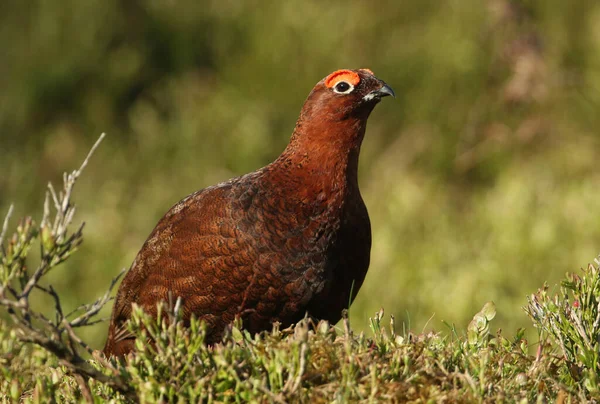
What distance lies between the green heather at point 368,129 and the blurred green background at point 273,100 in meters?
0.01

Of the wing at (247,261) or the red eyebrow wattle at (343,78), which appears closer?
the wing at (247,261)

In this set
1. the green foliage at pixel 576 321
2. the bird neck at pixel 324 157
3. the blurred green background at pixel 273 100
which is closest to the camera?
the green foliage at pixel 576 321

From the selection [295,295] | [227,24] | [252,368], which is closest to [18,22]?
[227,24]

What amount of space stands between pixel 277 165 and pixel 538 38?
3.77 meters

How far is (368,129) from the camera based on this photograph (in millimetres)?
7523

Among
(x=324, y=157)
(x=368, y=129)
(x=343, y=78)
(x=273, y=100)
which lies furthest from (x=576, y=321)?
(x=273, y=100)

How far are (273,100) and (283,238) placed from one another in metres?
4.34

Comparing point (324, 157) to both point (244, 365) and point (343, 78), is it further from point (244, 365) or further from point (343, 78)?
point (244, 365)

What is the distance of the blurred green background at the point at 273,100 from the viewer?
22.6 ft

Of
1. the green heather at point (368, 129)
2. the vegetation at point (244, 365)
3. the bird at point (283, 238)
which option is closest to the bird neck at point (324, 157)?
the bird at point (283, 238)

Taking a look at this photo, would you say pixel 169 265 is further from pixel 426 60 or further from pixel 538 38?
pixel 426 60

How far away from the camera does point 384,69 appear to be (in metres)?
7.62

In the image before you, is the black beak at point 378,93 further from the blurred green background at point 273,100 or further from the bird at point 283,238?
the blurred green background at point 273,100

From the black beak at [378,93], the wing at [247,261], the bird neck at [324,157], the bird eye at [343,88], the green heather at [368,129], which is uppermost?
the green heather at [368,129]
